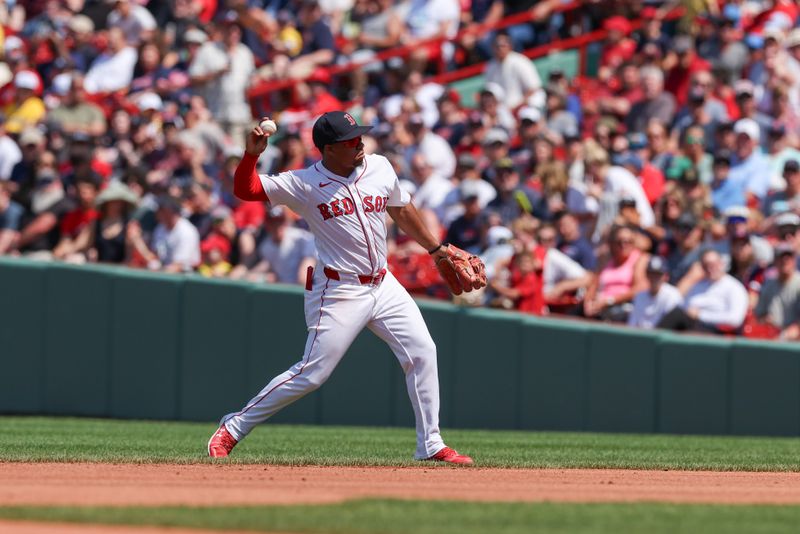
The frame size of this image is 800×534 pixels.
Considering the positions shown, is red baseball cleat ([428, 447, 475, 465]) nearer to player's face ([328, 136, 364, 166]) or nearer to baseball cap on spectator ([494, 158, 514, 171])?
player's face ([328, 136, 364, 166])

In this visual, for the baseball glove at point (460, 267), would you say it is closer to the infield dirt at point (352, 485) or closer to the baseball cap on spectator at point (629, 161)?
the infield dirt at point (352, 485)

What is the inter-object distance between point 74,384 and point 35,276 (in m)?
0.98

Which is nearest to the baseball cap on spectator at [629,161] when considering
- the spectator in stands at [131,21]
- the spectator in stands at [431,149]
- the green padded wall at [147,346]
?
the spectator in stands at [431,149]

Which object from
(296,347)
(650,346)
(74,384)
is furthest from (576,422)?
(74,384)

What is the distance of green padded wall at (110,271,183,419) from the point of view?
13.1m

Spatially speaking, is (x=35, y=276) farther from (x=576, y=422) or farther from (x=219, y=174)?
(x=576, y=422)

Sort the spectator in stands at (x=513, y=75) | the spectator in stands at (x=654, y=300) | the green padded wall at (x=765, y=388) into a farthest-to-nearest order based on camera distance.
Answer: the spectator in stands at (x=513, y=75) → the spectator in stands at (x=654, y=300) → the green padded wall at (x=765, y=388)

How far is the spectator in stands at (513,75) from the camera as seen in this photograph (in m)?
16.2

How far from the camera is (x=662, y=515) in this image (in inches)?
236

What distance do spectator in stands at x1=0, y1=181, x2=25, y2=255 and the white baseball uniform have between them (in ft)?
22.1

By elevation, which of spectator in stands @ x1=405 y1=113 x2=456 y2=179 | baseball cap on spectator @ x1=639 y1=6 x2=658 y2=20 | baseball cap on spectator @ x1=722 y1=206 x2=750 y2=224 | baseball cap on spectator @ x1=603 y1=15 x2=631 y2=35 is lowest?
baseball cap on spectator @ x1=722 y1=206 x2=750 y2=224

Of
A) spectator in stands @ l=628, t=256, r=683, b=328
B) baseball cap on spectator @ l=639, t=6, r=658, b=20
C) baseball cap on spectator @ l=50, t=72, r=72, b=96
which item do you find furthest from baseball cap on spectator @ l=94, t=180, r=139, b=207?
baseball cap on spectator @ l=639, t=6, r=658, b=20

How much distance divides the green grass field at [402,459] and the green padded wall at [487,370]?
51cm

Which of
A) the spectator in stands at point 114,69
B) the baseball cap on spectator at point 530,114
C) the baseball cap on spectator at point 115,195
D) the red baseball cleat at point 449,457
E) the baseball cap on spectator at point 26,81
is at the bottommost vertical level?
the red baseball cleat at point 449,457
